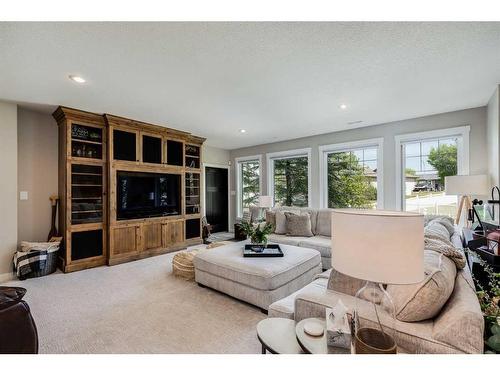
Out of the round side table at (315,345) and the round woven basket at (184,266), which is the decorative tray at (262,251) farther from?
the round side table at (315,345)

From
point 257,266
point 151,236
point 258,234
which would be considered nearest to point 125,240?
point 151,236

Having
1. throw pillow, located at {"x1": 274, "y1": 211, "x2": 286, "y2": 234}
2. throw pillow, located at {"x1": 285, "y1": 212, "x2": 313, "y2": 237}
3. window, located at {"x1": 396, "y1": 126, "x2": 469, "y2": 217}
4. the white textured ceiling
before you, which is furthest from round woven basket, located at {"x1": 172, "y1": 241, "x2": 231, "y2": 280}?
window, located at {"x1": 396, "y1": 126, "x2": 469, "y2": 217}

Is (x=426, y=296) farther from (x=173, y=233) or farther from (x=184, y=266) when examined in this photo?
(x=173, y=233)

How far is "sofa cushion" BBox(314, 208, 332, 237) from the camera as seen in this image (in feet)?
14.1

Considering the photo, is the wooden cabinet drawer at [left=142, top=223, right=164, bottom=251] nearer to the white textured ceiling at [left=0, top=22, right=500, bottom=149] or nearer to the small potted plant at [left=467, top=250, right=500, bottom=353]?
the white textured ceiling at [left=0, top=22, right=500, bottom=149]

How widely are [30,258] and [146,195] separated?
1.85 m

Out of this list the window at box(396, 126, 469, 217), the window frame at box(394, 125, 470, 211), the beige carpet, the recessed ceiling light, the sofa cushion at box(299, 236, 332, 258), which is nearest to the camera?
the beige carpet

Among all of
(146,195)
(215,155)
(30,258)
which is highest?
(215,155)

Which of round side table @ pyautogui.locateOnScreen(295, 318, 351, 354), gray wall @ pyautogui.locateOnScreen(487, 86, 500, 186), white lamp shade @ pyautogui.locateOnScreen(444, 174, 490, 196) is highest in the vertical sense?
gray wall @ pyautogui.locateOnScreen(487, 86, 500, 186)

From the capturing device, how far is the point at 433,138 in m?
4.01

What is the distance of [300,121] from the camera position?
430 cm

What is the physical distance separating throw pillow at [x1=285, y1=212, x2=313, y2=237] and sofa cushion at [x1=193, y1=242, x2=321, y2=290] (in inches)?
39.9

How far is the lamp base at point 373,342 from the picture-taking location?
911mm
